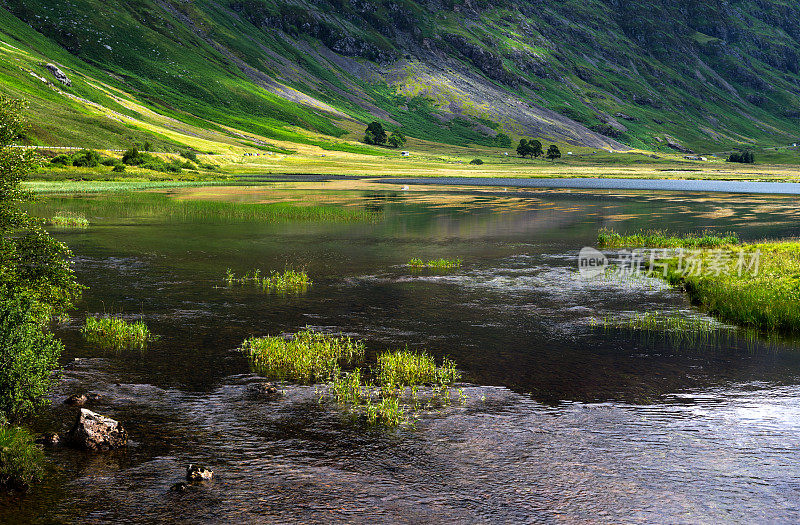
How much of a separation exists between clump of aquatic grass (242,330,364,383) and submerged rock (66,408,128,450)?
6.54 metres

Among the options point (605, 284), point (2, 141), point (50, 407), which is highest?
point (2, 141)

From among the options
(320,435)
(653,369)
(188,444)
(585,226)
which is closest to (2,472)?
(188,444)

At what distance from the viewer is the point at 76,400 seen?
65.1 feet

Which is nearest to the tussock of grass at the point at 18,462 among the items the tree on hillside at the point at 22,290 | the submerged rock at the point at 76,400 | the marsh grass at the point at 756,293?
the tree on hillside at the point at 22,290

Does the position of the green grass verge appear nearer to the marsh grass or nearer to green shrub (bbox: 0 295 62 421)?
the marsh grass

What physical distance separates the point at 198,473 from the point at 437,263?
109 feet

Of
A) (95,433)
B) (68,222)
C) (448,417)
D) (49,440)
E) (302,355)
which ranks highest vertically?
(68,222)

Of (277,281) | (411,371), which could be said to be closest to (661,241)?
(277,281)

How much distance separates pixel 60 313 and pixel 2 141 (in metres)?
9.69

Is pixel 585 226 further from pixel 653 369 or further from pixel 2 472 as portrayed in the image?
pixel 2 472

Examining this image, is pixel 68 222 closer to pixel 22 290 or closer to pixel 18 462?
pixel 22 290

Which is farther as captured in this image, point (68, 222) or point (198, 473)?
point (68, 222)

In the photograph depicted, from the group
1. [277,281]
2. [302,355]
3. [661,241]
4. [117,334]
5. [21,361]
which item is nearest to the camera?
[21,361]

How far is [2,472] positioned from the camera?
48.8 feet
